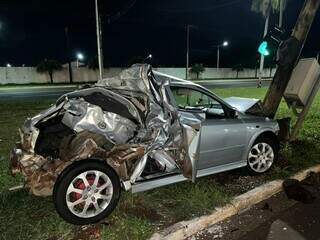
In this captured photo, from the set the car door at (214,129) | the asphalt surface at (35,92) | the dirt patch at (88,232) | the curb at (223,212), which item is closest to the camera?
the dirt patch at (88,232)

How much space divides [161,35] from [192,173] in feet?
197


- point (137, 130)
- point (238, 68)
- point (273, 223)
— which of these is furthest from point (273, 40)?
point (238, 68)

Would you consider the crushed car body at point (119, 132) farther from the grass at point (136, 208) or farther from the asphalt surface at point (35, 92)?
the asphalt surface at point (35, 92)

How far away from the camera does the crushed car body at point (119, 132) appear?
374 cm

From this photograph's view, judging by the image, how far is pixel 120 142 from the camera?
4.07 meters

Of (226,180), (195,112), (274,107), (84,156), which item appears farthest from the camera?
(274,107)

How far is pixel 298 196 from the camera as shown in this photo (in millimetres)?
4504

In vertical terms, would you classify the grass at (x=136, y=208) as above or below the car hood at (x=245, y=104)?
below

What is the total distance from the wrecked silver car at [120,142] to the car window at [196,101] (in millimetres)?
17

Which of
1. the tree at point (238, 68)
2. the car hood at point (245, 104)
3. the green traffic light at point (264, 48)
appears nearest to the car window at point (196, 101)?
the car hood at point (245, 104)

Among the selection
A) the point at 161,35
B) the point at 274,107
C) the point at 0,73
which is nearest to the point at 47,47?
the point at 161,35

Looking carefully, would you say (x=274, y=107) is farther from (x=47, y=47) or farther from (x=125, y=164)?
(x=47, y=47)

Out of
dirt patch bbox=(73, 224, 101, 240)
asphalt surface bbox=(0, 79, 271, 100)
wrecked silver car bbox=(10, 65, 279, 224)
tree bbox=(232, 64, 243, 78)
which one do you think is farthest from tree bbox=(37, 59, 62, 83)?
dirt patch bbox=(73, 224, 101, 240)

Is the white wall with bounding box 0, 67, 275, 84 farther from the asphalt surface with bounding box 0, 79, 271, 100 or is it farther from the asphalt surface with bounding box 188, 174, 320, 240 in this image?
the asphalt surface with bounding box 188, 174, 320, 240
